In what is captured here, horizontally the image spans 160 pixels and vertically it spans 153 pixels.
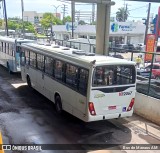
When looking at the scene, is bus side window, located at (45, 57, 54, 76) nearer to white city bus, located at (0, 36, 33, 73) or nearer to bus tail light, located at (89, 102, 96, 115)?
bus tail light, located at (89, 102, 96, 115)

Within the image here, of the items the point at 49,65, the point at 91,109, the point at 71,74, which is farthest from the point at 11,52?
the point at 91,109

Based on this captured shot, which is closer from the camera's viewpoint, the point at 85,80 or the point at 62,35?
the point at 85,80

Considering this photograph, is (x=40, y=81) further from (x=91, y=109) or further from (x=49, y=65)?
(x=91, y=109)

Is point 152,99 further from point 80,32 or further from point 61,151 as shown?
point 80,32

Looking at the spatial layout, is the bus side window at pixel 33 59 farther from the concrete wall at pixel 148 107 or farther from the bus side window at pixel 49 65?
the concrete wall at pixel 148 107

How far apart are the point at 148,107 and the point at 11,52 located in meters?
12.2

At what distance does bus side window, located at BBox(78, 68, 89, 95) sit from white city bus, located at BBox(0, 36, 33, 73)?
1025 centimetres

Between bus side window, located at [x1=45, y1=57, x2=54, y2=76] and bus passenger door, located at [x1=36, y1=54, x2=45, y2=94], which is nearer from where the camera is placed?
bus side window, located at [x1=45, y1=57, x2=54, y2=76]

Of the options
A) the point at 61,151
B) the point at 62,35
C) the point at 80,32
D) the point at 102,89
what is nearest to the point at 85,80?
the point at 102,89

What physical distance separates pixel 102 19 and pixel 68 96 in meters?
5.58

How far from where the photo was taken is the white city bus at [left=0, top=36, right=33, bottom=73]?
17969 millimetres

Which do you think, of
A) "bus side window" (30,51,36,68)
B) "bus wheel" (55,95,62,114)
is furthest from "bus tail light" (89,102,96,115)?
"bus side window" (30,51,36,68)

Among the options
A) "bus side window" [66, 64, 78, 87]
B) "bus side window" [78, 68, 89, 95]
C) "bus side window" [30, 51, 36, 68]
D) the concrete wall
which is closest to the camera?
"bus side window" [78, 68, 89, 95]

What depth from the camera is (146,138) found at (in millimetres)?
8734
